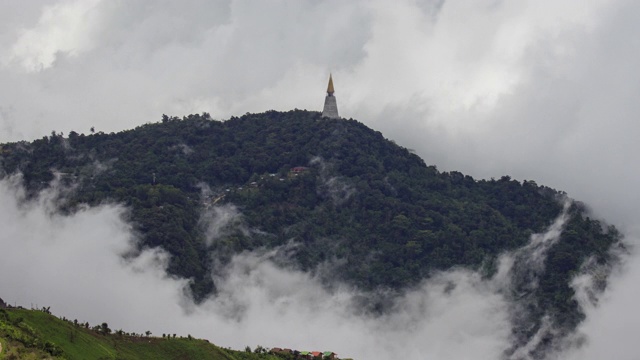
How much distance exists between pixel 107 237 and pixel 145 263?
7.93 meters

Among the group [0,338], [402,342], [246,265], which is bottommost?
[0,338]

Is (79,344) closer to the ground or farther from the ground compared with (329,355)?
closer to the ground

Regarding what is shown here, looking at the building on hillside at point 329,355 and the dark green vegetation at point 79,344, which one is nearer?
the dark green vegetation at point 79,344

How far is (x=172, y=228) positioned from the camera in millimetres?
197750

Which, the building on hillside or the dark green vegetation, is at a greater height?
the building on hillside

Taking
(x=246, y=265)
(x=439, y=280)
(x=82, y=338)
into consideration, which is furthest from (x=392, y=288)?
(x=82, y=338)

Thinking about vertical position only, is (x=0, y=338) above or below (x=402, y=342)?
below

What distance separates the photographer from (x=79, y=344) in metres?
126

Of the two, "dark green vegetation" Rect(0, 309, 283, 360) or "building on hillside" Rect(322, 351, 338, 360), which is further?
"building on hillside" Rect(322, 351, 338, 360)

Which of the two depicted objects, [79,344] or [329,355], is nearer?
[79,344]

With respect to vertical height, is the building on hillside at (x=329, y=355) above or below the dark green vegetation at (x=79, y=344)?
above

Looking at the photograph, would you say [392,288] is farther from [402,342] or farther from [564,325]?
[564,325]

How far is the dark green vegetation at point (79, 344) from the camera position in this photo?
115250 millimetres

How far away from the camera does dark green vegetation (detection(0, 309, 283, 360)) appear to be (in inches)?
4537
